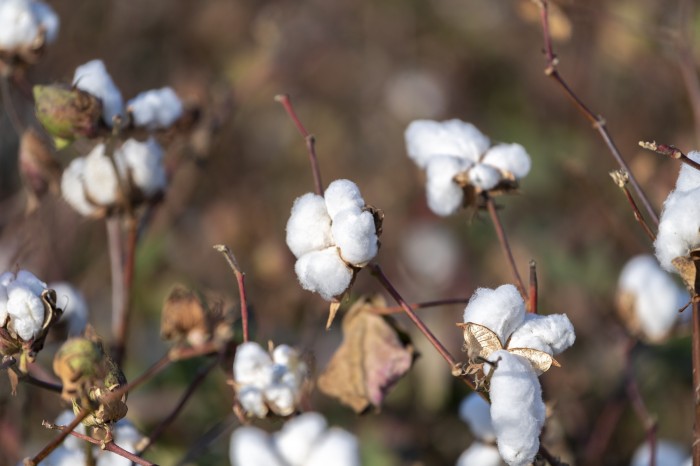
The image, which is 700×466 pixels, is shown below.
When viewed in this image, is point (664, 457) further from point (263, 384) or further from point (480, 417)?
point (263, 384)

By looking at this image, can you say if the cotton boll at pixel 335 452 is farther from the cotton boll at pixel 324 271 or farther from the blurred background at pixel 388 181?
A: the blurred background at pixel 388 181

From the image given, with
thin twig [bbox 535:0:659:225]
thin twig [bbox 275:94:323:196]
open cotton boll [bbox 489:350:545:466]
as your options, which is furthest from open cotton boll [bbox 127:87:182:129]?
open cotton boll [bbox 489:350:545:466]

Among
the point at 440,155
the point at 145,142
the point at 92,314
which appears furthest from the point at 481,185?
the point at 92,314

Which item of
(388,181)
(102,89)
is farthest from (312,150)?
(388,181)

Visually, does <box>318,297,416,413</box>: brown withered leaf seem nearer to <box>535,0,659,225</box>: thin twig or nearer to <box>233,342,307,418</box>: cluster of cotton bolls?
<box>233,342,307,418</box>: cluster of cotton bolls

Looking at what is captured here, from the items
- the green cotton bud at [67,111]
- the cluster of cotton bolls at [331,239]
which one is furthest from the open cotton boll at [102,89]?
the cluster of cotton bolls at [331,239]

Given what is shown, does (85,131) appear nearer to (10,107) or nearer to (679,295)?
(10,107)
